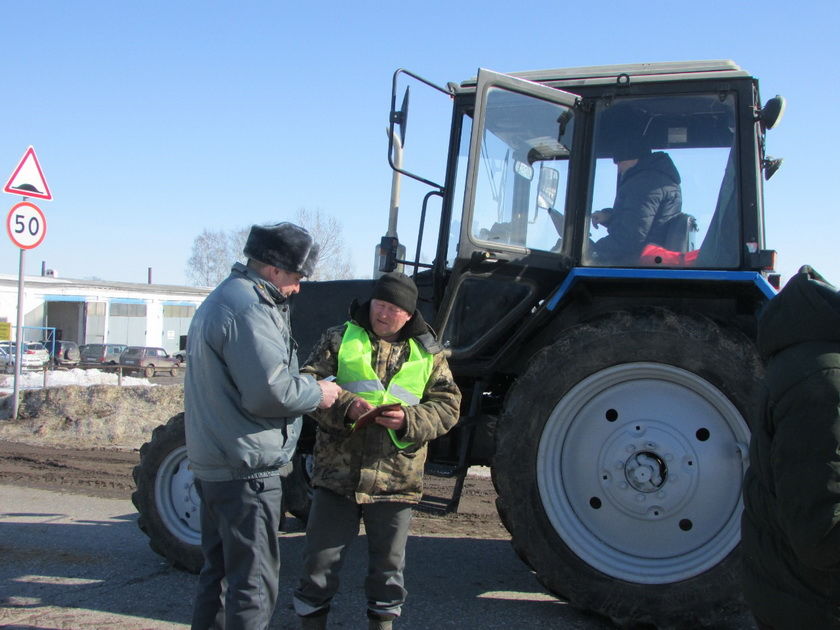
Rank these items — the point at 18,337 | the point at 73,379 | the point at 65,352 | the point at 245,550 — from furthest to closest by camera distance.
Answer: the point at 65,352 → the point at 73,379 → the point at 18,337 → the point at 245,550

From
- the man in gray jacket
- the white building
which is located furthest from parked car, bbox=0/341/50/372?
the man in gray jacket

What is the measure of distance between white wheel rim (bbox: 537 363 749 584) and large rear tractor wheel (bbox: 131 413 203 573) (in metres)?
1.96

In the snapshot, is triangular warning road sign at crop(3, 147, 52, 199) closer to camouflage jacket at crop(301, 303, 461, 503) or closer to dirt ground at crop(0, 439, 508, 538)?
dirt ground at crop(0, 439, 508, 538)

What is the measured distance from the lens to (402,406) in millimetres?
3090

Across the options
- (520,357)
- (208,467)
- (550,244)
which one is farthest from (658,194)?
(208,467)

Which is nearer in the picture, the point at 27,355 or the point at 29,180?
the point at 29,180

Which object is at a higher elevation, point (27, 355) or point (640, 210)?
point (640, 210)

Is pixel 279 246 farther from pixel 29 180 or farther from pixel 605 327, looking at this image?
pixel 29 180

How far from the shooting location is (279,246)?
2963 mm

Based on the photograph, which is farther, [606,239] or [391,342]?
[606,239]

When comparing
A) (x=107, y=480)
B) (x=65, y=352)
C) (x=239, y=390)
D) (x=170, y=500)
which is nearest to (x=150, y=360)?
(x=65, y=352)

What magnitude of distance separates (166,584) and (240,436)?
1.79m

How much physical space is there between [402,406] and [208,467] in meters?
0.79

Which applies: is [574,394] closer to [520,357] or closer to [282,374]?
[520,357]
